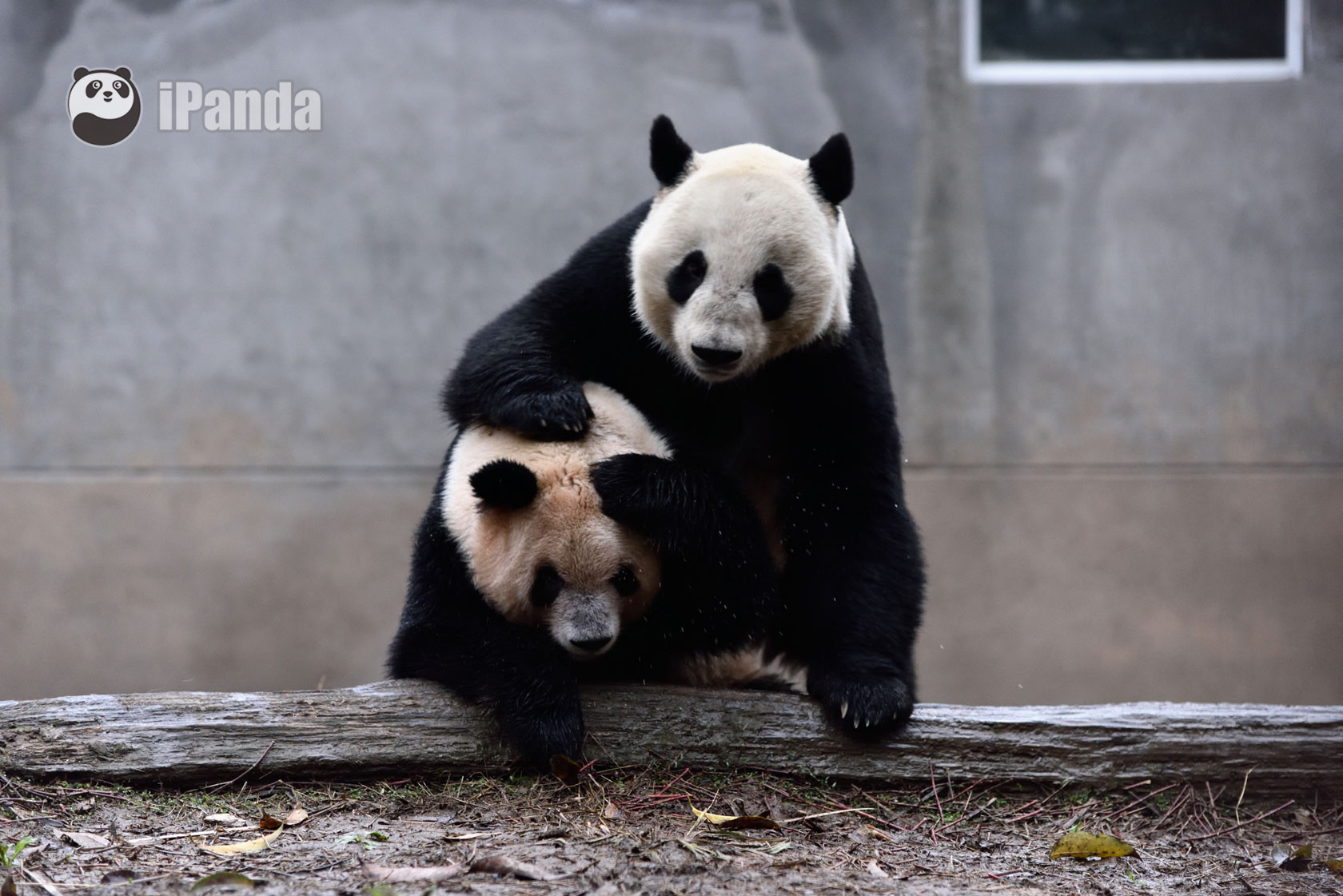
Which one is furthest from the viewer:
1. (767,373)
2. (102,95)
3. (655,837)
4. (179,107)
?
(102,95)

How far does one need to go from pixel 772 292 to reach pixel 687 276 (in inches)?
11.8

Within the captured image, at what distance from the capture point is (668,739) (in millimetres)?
3941

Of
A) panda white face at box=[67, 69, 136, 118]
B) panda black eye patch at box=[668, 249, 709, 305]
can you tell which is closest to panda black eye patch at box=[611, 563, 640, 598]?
panda black eye patch at box=[668, 249, 709, 305]

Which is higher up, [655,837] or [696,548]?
[696,548]

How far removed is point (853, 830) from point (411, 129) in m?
6.40

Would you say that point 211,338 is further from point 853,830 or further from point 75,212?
point 853,830

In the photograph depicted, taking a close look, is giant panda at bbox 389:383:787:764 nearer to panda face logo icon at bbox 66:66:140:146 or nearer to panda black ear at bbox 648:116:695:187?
panda black ear at bbox 648:116:695:187

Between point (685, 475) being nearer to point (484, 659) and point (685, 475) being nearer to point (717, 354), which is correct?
point (717, 354)

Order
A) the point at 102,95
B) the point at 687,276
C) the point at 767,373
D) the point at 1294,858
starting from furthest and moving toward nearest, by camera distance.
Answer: the point at 102,95
the point at 767,373
the point at 687,276
the point at 1294,858

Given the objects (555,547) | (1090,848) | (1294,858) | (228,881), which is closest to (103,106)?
(555,547)

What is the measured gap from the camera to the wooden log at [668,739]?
148 inches

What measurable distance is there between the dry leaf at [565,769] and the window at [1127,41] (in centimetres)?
629

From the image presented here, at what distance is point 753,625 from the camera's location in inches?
163

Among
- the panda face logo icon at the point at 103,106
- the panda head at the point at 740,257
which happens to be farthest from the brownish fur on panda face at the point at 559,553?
the panda face logo icon at the point at 103,106
